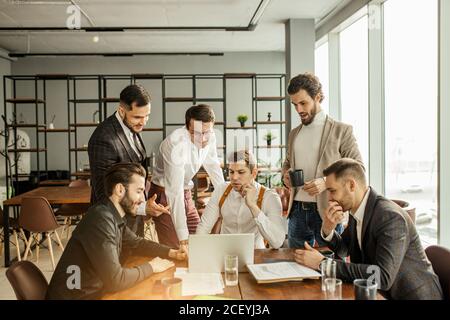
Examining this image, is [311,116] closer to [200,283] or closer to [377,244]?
[377,244]

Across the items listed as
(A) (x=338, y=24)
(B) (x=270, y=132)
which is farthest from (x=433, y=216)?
(B) (x=270, y=132)

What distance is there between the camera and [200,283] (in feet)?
5.65

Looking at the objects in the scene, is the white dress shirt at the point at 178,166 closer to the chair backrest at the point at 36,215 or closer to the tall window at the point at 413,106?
the chair backrest at the point at 36,215

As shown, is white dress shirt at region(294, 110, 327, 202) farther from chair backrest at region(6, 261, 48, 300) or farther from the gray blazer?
chair backrest at region(6, 261, 48, 300)

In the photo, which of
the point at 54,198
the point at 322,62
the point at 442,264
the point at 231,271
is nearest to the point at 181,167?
the point at 231,271

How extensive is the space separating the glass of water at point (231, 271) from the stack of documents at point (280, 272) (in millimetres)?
83

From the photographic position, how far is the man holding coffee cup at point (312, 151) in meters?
2.62

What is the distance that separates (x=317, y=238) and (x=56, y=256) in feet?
12.0

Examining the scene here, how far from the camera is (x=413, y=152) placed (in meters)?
4.63

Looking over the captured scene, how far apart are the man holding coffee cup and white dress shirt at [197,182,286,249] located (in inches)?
5.5

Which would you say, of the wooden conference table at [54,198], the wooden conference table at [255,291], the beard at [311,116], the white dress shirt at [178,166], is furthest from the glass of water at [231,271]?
the wooden conference table at [54,198]

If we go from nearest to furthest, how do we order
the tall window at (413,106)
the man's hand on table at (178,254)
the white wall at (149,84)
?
the man's hand on table at (178,254) < the tall window at (413,106) < the white wall at (149,84)

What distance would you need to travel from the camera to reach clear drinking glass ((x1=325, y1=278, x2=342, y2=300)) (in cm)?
157
